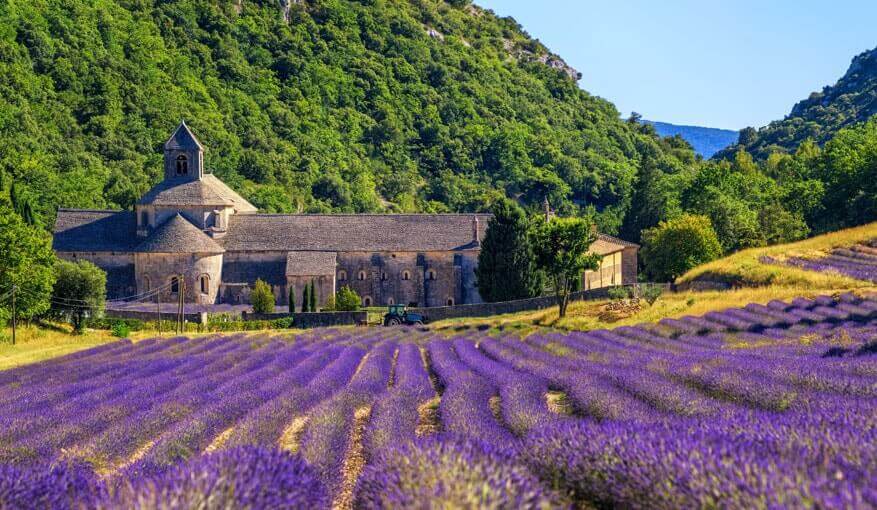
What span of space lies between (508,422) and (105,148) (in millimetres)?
92684

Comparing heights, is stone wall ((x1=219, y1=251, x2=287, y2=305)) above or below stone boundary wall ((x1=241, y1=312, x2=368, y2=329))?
above

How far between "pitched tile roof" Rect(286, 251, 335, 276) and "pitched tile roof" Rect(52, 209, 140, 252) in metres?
11.4

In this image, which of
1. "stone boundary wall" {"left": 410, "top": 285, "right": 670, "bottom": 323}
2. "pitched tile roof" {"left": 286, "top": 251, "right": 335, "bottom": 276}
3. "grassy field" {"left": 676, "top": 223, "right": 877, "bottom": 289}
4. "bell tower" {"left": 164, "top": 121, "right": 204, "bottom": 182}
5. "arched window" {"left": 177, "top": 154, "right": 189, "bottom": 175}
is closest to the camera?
"grassy field" {"left": 676, "top": 223, "right": 877, "bottom": 289}

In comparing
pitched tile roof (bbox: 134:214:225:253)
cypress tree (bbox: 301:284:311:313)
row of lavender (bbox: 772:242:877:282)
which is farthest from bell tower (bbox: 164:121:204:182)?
row of lavender (bbox: 772:242:877:282)

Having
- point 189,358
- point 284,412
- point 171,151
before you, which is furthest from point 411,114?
point 284,412

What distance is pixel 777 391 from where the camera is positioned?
974 centimetres

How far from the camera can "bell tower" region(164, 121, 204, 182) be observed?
190ft

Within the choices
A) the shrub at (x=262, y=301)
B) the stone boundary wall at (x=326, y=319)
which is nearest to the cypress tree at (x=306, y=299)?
the shrub at (x=262, y=301)

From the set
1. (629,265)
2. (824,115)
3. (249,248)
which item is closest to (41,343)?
(249,248)

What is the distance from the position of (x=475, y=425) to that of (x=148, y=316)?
3987 cm

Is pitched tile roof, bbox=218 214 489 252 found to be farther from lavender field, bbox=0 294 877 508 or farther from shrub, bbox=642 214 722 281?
lavender field, bbox=0 294 877 508

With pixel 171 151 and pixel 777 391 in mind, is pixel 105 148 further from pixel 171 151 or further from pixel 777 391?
pixel 777 391

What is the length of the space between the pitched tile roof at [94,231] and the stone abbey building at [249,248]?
2.9 inches

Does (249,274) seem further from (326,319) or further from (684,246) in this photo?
(684,246)
